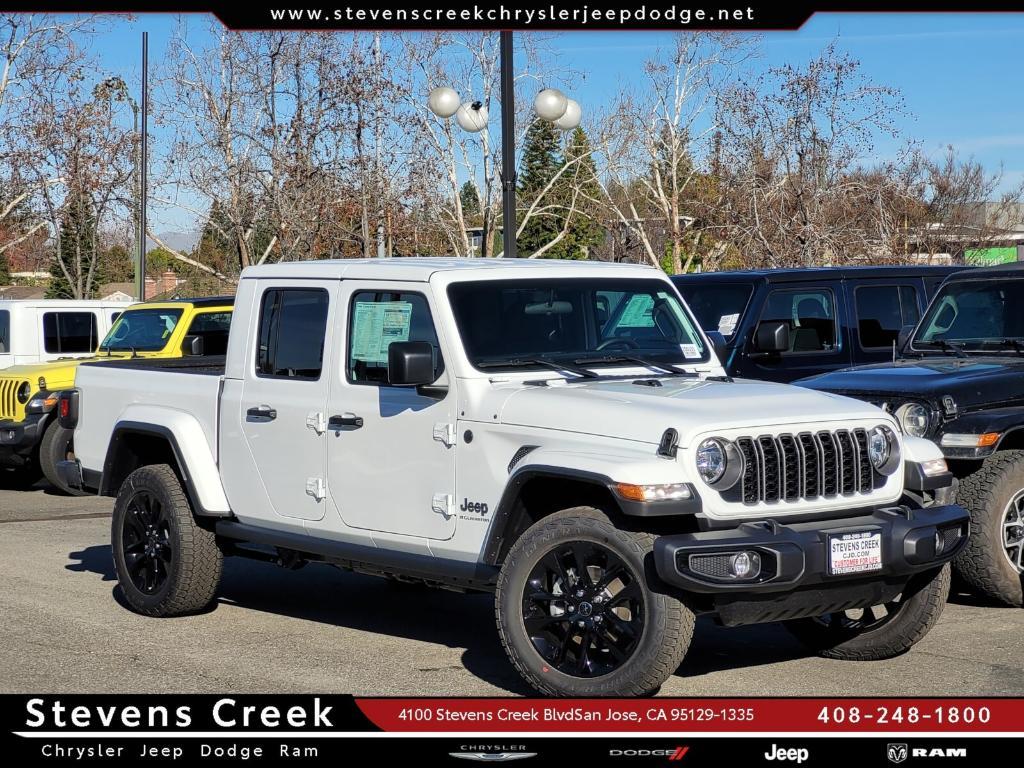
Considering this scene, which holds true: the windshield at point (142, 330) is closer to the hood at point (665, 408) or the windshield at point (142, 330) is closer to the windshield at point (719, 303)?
the windshield at point (719, 303)

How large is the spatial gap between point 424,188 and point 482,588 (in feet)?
70.9

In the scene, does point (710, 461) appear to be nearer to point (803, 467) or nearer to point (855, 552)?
point (803, 467)

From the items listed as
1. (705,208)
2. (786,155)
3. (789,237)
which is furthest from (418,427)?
(705,208)

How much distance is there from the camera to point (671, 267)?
39.6 m

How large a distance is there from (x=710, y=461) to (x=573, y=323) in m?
1.57

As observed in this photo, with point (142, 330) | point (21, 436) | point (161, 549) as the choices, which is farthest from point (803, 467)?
point (142, 330)

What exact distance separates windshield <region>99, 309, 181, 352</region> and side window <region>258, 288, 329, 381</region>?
7.90 meters

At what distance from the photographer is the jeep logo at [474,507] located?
6613 millimetres

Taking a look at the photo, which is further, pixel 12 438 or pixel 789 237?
pixel 789 237

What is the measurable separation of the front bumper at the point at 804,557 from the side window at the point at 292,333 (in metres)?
2.58

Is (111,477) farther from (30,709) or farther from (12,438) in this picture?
(12,438)

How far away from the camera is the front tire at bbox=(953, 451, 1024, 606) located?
8242 millimetres

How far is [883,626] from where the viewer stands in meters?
7.14
